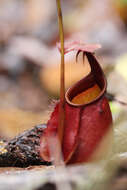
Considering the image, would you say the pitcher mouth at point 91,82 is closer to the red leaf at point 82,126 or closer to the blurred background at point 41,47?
the red leaf at point 82,126

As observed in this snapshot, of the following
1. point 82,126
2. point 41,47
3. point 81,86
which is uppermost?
point 81,86

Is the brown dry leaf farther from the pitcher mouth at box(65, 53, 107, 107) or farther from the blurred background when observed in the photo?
the pitcher mouth at box(65, 53, 107, 107)

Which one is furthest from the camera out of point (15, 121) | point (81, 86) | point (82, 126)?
point (15, 121)

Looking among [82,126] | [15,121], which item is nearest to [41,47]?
[15,121]

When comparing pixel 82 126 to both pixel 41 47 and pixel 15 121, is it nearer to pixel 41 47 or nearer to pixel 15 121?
pixel 15 121

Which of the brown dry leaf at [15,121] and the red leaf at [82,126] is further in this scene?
the brown dry leaf at [15,121]

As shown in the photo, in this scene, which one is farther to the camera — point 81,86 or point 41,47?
point 41,47

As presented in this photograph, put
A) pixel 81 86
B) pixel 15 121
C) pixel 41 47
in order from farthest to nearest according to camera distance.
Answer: pixel 41 47 < pixel 15 121 < pixel 81 86

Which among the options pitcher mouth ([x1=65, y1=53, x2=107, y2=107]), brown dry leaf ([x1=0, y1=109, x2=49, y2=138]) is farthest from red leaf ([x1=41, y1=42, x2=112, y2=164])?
brown dry leaf ([x1=0, y1=109, x2=49, y2=138])

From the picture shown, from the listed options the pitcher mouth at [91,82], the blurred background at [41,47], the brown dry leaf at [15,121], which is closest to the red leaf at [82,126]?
the pitcher mouth at [91,82]

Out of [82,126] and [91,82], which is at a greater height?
[91,82]
